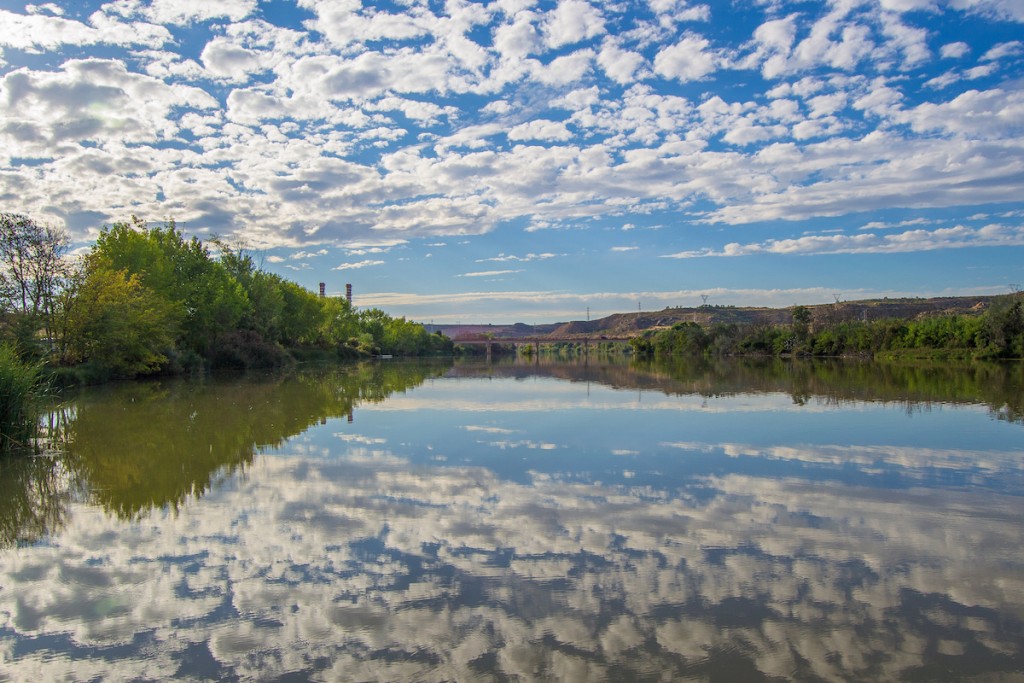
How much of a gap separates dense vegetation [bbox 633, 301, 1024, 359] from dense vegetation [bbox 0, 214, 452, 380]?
2280 inches

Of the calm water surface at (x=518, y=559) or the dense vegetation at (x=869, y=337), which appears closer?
the calm water surface at (x=518, y=559)

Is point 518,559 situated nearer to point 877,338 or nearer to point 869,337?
point 877,338

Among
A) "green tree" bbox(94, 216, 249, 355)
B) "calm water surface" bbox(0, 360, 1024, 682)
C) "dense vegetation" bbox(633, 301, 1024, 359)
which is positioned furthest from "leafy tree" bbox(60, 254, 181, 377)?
"dense vegetation" bbox(633, 301, 1024, 359)

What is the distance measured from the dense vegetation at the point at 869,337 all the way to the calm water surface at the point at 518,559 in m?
53.0

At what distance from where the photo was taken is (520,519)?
7.80m

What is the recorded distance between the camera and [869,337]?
75.4 metres

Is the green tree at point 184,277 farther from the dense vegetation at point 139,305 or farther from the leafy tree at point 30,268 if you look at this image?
the leafy tree at point 30,268

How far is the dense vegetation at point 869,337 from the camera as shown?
57.0m

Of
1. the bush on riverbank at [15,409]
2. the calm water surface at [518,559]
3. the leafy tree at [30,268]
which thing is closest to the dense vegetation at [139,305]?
the leafy tree at [30,268]

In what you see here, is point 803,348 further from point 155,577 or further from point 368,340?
point 155,577

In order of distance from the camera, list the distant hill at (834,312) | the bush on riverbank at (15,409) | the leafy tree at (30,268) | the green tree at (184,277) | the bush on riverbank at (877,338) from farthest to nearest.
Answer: the distant hill at (834,312)
the bush on riverbank at (877,338)
the green tree at (184,277)
the leafy tree at (30,268)
the bush on riverbank at (15,409)

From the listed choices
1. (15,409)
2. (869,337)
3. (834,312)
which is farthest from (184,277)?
(834,312)

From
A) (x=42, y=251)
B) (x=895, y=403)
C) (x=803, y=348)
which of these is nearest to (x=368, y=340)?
(x=803, y=348)

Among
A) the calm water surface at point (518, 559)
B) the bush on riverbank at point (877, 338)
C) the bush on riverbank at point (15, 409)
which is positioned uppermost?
the bush on riverbank at point (877, 338)
